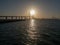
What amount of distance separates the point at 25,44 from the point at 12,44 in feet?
7.24

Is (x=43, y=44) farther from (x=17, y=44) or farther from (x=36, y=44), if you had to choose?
(x=17, y=44)

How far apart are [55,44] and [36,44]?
3340 mm

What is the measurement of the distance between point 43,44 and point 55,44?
2.11m

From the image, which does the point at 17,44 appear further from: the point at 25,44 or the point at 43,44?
the point at 43,44

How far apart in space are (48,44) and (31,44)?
2.96 meters

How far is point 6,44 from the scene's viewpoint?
22344 mm

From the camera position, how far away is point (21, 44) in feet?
73.6

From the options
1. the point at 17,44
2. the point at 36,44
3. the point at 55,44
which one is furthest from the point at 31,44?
the point at 55,44

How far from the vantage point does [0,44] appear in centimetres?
2245

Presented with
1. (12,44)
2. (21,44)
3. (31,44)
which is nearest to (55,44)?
(31,44)

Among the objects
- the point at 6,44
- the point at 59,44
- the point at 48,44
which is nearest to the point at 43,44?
the point at 48,44

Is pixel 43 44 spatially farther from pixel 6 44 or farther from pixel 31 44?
pixel 6 44

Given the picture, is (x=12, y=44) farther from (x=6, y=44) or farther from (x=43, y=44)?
(x=43, y=44)

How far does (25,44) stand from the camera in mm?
22484
